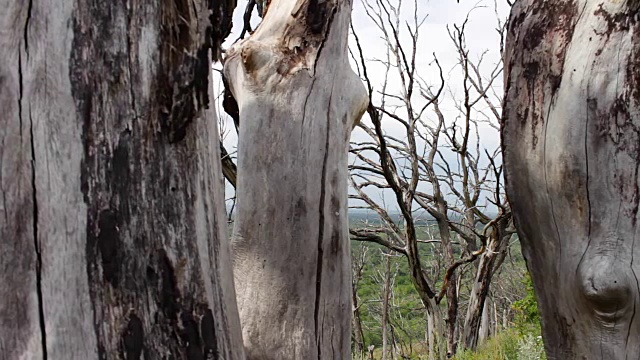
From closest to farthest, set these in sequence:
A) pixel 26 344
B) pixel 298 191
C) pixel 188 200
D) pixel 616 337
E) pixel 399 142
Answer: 1. pixel 26 344
2. pixel 188 200
3. pixel 616 337
4. pixel 298 191
5. pixel 399 142

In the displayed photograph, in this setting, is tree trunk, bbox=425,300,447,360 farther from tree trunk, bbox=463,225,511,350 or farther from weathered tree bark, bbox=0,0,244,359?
weathered tree bark, bbox=0,0,244,359

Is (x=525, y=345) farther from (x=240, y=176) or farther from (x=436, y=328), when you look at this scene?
(x=240, y=176)

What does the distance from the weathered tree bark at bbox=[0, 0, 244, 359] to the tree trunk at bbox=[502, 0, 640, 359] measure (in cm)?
124

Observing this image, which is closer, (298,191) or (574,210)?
(574,210)

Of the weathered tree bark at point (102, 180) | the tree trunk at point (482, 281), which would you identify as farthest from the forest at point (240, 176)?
the tree trunk at point (482, 281)

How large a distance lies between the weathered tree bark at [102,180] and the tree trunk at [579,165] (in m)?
1.24

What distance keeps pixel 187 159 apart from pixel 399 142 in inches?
257

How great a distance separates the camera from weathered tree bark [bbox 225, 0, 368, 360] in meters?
2.41

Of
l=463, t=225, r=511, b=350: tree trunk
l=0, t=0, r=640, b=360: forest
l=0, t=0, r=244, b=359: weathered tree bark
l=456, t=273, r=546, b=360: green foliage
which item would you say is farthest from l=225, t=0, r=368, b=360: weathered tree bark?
l=463, t=225, r=511, b=350: tree trunk

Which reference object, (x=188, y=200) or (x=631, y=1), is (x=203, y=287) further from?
(x=631, y=1)

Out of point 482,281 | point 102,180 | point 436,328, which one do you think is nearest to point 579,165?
point 102,180

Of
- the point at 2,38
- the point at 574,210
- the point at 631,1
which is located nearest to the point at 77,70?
the point at 2,38

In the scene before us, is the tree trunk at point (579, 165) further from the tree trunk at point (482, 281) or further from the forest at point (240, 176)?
the tree trunk at point (482, 281)

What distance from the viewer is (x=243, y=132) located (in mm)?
2512
